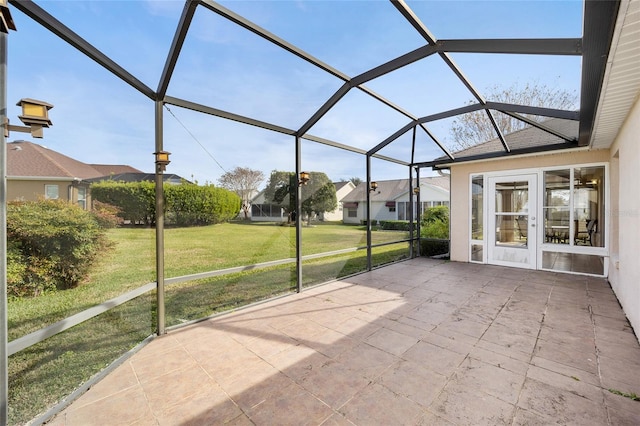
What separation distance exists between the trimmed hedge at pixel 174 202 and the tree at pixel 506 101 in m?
9.66

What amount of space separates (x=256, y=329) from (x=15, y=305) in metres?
2.51

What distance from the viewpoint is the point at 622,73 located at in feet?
8.43

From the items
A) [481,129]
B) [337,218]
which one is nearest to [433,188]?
[481,129]

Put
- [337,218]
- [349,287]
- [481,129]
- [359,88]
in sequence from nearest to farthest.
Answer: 1. [359,88]
2. [349,287]
3. [337,218]
4. [481,129]

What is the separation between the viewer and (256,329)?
3.45m

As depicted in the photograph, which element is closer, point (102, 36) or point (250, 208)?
point (102, 36)

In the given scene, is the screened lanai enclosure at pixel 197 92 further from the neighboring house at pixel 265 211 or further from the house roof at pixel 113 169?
the neighboring house at pixel 265 211

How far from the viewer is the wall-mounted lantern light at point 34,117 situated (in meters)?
1.73

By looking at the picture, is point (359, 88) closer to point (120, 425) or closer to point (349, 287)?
point (349, 287)

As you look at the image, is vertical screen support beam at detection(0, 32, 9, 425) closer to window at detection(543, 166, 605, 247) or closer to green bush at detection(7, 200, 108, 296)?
green bush at detection(7, 200, 108, 296)

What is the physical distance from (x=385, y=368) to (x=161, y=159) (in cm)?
322

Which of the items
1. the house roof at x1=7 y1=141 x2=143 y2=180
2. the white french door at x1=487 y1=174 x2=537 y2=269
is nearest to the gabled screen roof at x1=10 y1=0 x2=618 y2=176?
the house roof at x1=7 y1=141 x2=143 y2=180

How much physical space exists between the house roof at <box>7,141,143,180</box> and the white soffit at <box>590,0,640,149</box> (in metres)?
4.16

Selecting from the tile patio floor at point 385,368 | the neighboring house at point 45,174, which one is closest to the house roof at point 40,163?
the neighboring house at point 45,174
